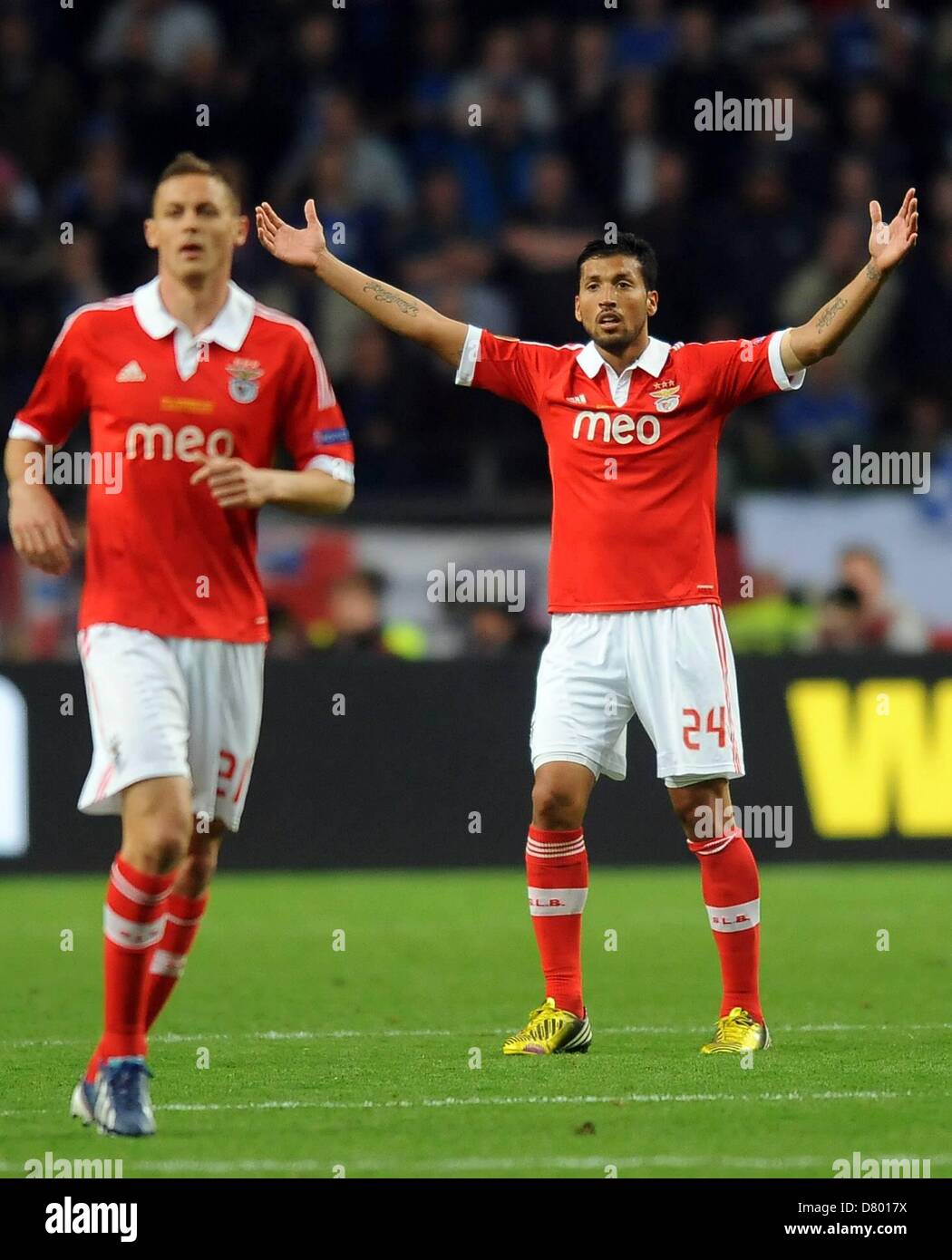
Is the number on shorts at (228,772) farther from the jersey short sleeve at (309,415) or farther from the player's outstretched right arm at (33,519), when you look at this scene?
the jersey short sleeve at (309,415)

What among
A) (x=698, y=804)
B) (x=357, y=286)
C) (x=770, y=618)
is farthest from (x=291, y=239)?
(x=770, y=618)

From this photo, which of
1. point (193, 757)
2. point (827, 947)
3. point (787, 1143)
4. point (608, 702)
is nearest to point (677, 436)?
point (608, 702)

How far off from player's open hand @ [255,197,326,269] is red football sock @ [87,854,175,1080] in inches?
85.3

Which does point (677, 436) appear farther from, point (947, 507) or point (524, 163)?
point (524, 163)

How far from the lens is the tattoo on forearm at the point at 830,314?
6.91 meters

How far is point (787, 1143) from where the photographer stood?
18.1ft

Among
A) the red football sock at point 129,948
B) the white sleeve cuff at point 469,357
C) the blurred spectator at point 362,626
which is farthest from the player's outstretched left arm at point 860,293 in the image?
the blurred spectator at point 362,626

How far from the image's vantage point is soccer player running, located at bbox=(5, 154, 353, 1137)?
5820 mm

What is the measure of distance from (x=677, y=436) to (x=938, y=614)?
782cm

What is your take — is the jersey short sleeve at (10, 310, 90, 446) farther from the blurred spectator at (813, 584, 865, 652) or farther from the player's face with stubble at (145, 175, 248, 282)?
the blurred spectator at (813, 584, 865, 652)

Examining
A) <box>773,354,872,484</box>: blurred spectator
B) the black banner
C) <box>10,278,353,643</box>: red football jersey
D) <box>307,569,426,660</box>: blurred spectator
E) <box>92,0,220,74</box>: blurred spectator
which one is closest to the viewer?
<box>10,278,353,643</box>: red football jersey

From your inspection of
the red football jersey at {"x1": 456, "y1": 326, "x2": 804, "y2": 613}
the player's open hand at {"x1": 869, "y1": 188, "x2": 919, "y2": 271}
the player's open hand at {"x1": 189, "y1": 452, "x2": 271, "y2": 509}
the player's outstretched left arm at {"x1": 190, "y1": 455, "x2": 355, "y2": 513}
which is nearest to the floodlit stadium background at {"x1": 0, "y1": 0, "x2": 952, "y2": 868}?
the red football jersey at {"x1": 456, "y1": 326, "x2": 804, "y2": 613}

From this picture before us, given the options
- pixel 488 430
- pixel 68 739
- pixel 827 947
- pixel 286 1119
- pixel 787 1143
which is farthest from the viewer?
pixel 488 430

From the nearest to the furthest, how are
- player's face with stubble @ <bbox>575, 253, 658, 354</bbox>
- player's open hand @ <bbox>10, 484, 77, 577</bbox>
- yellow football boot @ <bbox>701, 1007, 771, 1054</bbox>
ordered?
player's open hand @ <bbox>10, 484, 77, 577</bbox> < yellow football boot @ <bbox>701, 1007, 771, 1054</bbox> < player's face with stubble @ <bbox>575, 253, 658, 354</bbox>
